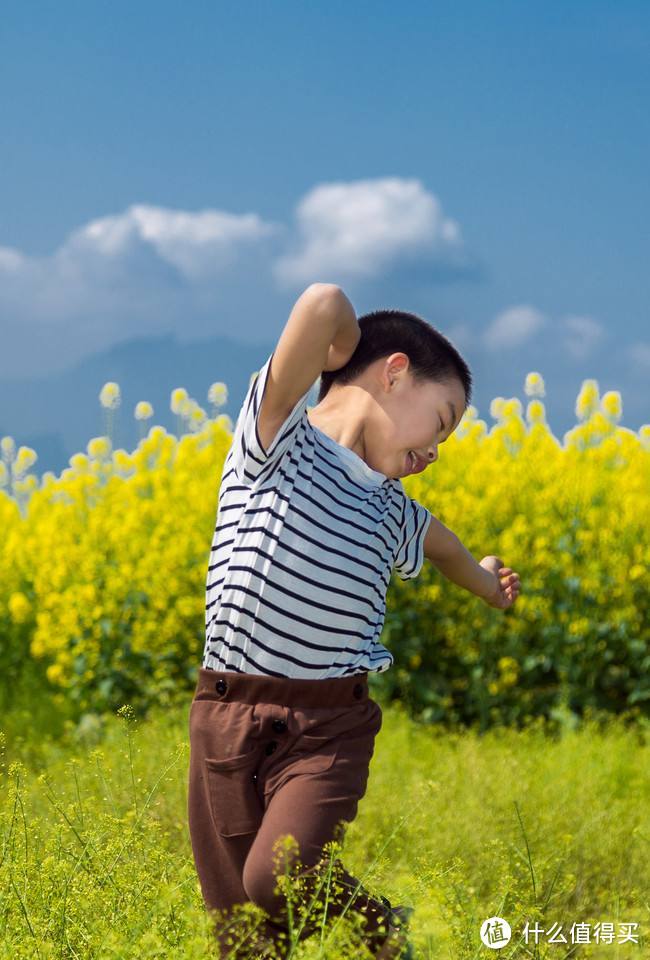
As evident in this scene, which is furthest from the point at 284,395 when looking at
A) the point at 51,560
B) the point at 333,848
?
the point at 51,560

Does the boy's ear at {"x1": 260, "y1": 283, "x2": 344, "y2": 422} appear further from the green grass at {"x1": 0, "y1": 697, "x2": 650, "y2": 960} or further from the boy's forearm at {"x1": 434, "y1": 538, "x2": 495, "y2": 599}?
the green grass at {"x1": 0, "y1": 697, "x2": 650, "y2": 960}

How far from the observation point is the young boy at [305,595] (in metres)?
2.29

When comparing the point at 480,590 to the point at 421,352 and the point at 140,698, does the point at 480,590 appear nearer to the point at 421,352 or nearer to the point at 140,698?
the point at 421,352

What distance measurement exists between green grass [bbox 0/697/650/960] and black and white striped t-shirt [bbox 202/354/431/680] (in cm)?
38

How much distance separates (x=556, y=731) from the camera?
5973 millimetres

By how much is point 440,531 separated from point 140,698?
3699mm

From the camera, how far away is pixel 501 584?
3.03m

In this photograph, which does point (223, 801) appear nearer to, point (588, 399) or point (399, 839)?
point (399, 839)

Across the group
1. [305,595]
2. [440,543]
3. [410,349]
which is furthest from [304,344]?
[440,543]

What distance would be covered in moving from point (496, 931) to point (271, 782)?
0.66 meters

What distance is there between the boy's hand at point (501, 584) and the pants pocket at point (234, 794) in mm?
914

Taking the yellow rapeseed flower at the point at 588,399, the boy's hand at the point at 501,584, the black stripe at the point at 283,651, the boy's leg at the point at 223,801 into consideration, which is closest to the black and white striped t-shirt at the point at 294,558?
the black stripe at the point at 283,651

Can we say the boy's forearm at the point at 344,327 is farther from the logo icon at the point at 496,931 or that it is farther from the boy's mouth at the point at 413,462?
the logo icon at the point at 496,931

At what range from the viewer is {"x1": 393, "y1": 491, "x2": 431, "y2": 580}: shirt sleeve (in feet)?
8.78
